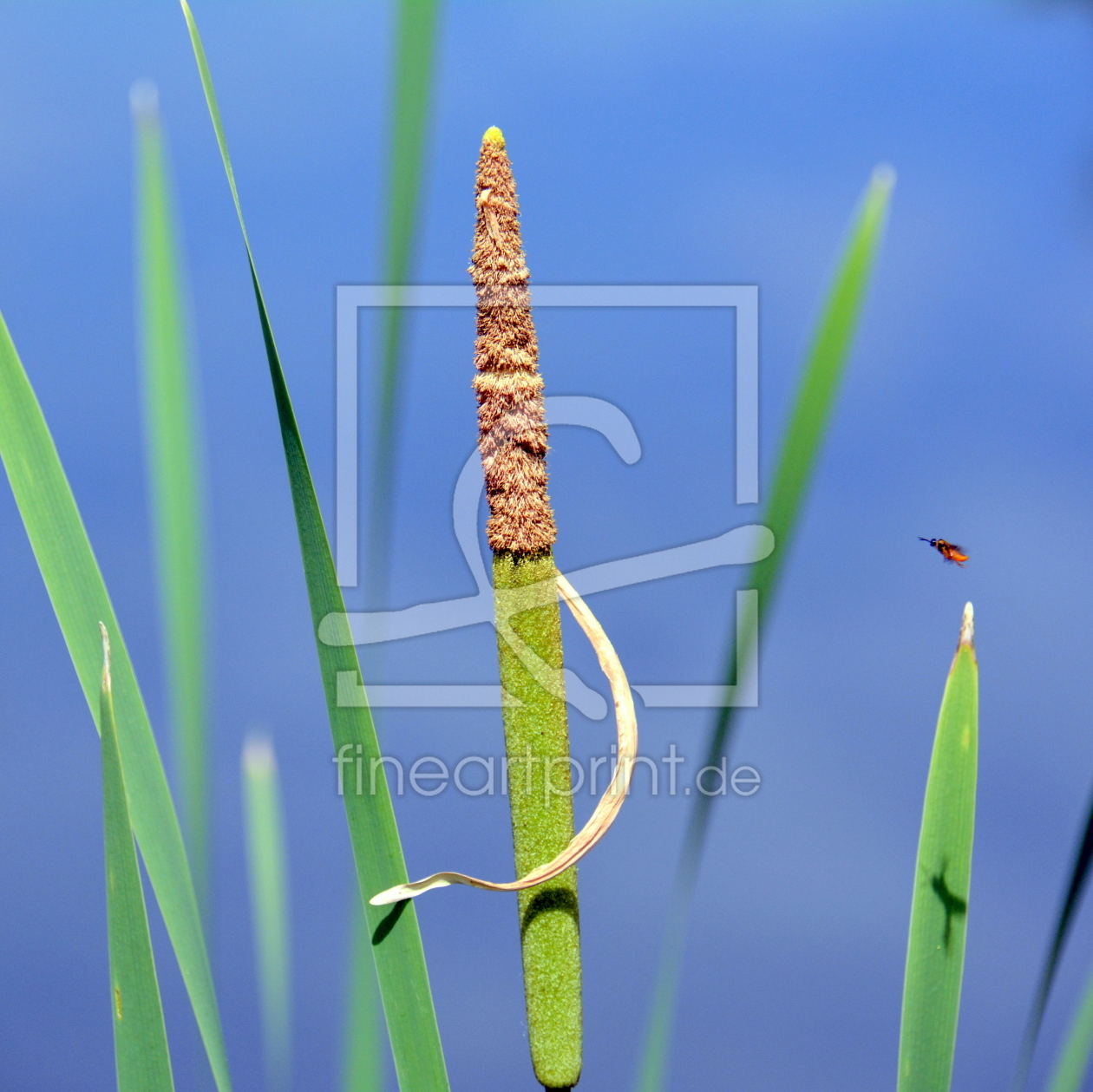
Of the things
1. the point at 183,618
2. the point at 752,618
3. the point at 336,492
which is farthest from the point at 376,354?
the point at 336,492

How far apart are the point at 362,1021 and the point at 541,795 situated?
14.2 inches

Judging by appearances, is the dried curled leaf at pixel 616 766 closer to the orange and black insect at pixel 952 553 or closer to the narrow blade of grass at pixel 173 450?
the narrow blade of grass at pixel 173 450

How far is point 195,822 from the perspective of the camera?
46.2 inches

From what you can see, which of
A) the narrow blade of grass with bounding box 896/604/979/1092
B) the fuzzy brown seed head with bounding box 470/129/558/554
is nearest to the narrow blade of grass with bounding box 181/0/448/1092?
the fuzzy brown seed head with bounding box 470/129/558/554

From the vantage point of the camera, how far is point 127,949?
102 cm

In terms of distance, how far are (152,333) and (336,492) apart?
0.78 meters

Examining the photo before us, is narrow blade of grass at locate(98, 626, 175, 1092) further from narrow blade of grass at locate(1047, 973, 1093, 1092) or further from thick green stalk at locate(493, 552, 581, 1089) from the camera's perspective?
narrow blade of grass at locate(1047, 973, 1093, 1092)

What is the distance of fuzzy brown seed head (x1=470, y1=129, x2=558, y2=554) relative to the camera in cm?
138

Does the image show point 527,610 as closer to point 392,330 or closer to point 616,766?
point 616,766

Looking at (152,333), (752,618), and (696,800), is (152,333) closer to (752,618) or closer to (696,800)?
(752,618)

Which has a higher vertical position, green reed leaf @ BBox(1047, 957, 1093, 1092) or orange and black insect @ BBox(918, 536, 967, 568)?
orange and black insect @ BBox(918, 536, 967, 568)

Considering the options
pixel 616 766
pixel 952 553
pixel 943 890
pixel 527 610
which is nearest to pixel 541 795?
pixel 616 766

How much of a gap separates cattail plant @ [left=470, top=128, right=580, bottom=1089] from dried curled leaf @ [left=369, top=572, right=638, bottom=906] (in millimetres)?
33

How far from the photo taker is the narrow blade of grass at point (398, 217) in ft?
2.75
